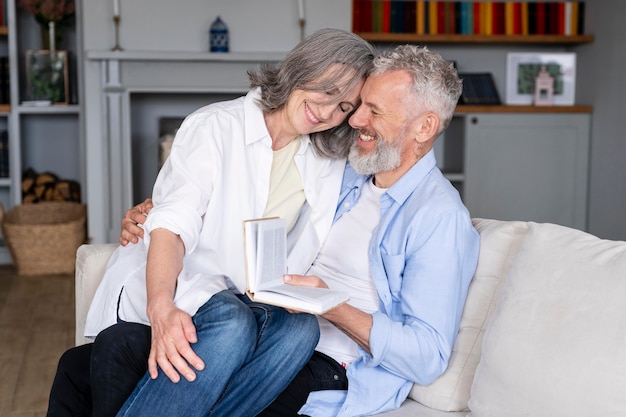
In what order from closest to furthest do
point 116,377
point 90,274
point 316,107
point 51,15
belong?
point 116,377 < point 316,107 < point 90,274 < point 51,15

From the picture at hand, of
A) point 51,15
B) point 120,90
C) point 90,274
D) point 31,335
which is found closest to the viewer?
point 90,274

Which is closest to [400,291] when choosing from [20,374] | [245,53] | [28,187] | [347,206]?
[347,206]

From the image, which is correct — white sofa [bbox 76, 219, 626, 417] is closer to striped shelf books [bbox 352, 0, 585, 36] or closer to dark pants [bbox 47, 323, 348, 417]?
dark pants [bbox 47, 323, 348, 417]

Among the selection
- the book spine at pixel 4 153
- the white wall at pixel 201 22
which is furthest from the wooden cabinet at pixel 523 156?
the book spine at pixel 4 153

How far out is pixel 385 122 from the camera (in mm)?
1972

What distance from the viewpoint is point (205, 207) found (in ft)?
6.34

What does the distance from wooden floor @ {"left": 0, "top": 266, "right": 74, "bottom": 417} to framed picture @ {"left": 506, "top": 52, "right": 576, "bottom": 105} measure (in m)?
2.76

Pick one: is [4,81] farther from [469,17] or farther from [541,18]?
[541,18]

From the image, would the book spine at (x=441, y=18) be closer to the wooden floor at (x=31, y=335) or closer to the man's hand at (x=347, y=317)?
the wooden floor at (x=31, y=335)

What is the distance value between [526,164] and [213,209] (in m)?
3.36

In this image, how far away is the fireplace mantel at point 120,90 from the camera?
4543 millimetres

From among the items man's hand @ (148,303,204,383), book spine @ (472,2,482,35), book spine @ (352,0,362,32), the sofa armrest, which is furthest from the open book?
book spine @ (472,2,482,35)

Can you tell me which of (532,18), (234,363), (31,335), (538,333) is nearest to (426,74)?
(538,333)

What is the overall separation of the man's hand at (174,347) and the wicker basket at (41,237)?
3.26 m
